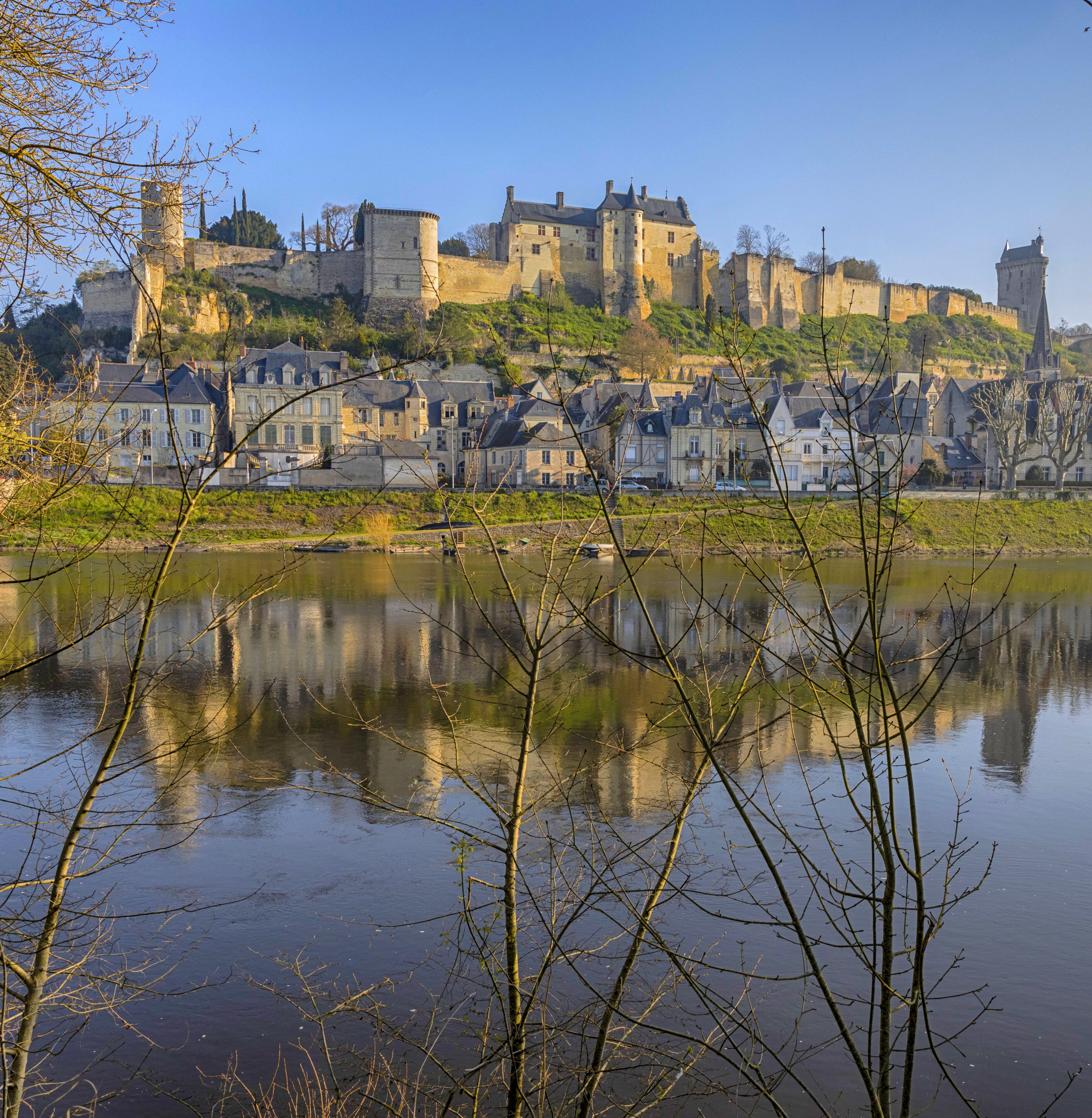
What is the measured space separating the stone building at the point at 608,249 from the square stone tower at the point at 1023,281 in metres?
44.0

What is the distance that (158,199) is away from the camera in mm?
4773

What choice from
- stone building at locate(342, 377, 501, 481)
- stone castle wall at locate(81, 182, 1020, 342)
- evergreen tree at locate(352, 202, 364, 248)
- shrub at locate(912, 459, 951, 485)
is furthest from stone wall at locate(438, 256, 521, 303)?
shrub at locate(912, 459, 951, 485)

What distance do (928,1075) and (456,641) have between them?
14.9 metres

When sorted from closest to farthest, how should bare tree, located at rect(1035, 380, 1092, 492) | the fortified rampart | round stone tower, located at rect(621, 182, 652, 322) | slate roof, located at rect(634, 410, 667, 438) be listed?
bare tree, located at rect(1035, 380, 1092, 492)
slate roof, located at rect(634, 410, 667, 438)
round stone tower, located at rect(621, 182, 652, 322)
the fortified rampart

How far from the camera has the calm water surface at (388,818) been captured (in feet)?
21.6

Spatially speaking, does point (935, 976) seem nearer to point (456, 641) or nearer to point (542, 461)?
point (456, 641)

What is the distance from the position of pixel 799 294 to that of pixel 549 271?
27025 millimetres

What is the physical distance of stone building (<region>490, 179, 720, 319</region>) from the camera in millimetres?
82938

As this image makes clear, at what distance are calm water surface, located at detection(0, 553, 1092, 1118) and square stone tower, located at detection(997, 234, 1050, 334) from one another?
102014 millimetres

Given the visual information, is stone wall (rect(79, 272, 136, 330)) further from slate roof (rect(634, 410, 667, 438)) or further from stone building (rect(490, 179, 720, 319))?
slate roof (rect(634, 410, 667, 438))

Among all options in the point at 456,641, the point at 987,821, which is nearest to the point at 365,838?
the point at 987,821

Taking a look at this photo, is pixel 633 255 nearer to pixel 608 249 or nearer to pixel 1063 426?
pixel 608 249

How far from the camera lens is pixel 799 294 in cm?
9438

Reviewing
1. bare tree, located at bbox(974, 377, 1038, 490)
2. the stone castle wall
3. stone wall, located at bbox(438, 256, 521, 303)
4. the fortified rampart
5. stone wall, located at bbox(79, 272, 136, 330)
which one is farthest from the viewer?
the fortified rampart
